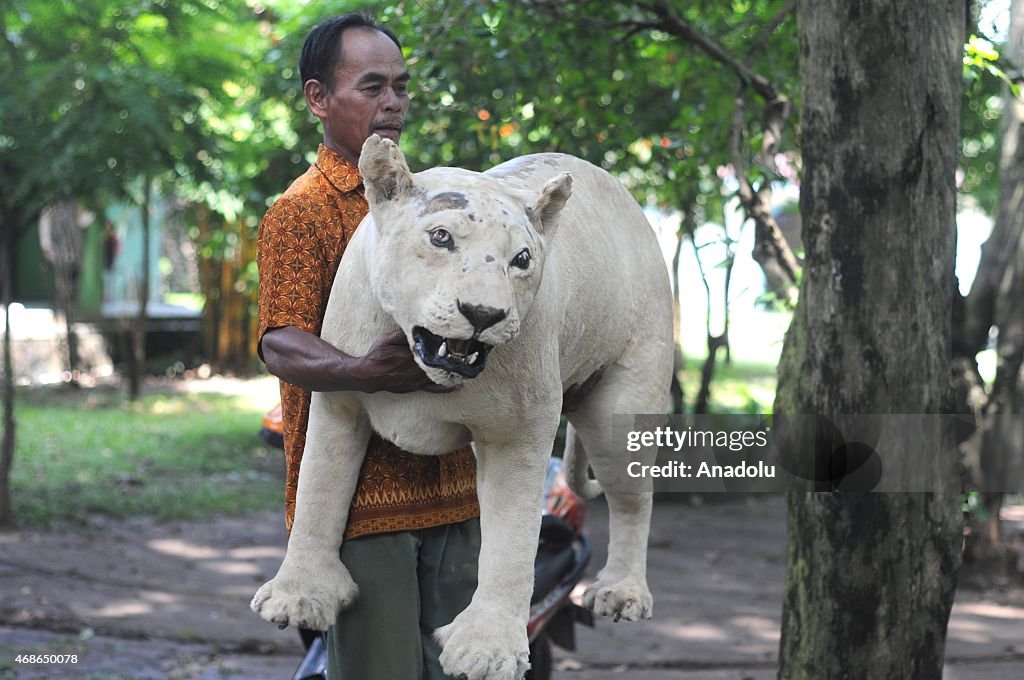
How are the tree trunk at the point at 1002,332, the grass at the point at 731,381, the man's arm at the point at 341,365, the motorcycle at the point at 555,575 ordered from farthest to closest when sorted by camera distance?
the grass at the point at 731,381
the tree trunk at the point at 1002,332
the motorcycle at the point at 555,575
the man's arm at the point at 341,365

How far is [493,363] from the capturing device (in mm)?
2314

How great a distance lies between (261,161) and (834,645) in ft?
23.9

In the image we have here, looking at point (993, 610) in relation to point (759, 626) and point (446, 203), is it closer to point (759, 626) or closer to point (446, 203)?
point (759, 626)

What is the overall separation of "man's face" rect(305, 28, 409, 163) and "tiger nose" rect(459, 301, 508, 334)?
0.83 metres

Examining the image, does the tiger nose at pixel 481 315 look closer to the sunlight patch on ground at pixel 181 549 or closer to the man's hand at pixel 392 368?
the man's hand at pixel 392 368

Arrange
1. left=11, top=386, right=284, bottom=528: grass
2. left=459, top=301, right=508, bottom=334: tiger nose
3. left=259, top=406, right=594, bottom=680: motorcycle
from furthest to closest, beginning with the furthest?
left=11, top=386, right=284, bottom=528: grass
left=259, top=406, right=594, bottom=680: motorcycle
left=459, top=301, right=508, bottom=334: tiger nose

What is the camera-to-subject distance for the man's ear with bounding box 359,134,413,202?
224 cm

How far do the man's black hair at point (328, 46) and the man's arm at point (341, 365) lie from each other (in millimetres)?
662

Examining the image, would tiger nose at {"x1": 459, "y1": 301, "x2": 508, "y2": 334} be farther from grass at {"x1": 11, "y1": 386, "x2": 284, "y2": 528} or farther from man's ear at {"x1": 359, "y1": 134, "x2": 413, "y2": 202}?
grass at {"x1": 11, "y1": 386, "x2": 284, "y2": 528}

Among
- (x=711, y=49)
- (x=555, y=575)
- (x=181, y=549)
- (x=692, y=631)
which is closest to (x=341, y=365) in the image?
(x=555, y=575)

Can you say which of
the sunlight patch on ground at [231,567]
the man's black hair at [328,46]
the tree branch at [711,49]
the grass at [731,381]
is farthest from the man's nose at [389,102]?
the grass at [731,381]

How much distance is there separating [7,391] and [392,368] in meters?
5.69

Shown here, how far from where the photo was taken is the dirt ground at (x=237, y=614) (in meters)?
5.55

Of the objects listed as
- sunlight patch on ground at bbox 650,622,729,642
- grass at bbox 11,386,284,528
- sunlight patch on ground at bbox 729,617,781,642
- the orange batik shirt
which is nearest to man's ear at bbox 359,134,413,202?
the orange batik shirt
